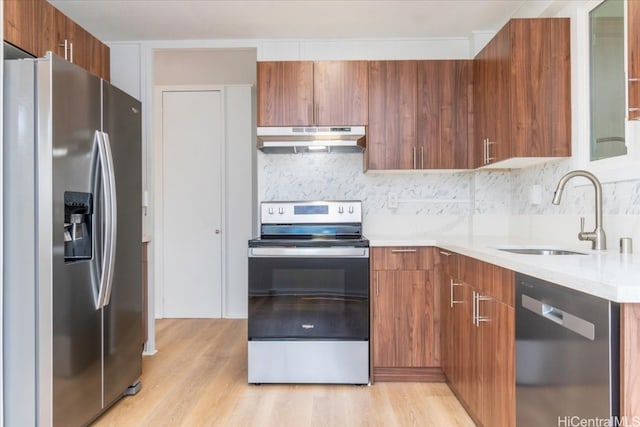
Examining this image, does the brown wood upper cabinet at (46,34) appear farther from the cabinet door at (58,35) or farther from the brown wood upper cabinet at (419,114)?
the brown wood upper cabinet at (419,114)

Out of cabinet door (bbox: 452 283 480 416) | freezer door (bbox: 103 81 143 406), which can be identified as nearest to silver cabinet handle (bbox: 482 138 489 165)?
cabinet door (bbox: 452 283 480 416)

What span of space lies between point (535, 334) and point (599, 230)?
0.78m

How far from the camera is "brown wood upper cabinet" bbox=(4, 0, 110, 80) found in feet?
6.56

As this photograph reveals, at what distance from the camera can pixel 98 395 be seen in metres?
2.13

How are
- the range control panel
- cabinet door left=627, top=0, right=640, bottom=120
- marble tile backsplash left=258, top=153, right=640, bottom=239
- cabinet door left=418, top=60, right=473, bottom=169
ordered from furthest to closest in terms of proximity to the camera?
marble tile backsplash left=258, top=153, right=640, bottom=239 < the range control panel < cabinet door left=418, top=60, right=473, bottom=169 < cabinet door left=627, top=0, right=640, bottom=120

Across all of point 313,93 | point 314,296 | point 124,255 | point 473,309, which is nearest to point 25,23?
point 124,255

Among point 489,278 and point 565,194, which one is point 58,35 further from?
point 565,194

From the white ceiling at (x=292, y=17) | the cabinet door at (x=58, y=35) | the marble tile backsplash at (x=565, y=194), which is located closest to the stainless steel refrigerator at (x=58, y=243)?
the cabinet door at (x=58, y=35)

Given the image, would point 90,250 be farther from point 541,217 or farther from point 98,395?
point 541,217

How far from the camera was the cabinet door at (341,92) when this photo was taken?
304 cm

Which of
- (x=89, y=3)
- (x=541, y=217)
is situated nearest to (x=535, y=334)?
(x=541, y=217)

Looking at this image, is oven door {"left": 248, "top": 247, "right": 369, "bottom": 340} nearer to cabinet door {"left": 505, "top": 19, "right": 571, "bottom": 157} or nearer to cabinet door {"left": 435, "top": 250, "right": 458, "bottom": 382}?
cabinet door {"left": 435, "top": 250, "right": 458, "bottom": 382}

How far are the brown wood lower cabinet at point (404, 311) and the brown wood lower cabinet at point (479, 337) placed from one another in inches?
3.0

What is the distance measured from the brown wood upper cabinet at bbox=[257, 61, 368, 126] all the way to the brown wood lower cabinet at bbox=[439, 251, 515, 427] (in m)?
1.18
